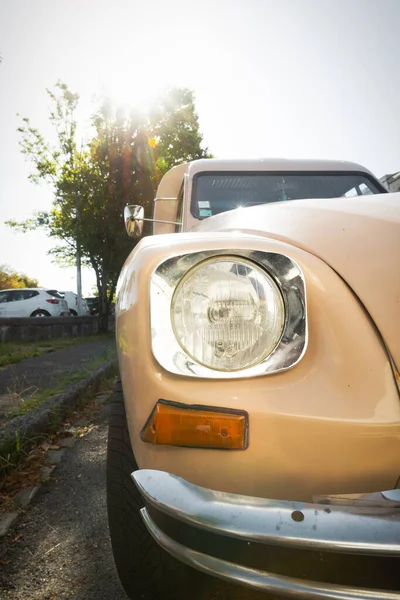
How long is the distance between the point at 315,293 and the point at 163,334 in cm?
38

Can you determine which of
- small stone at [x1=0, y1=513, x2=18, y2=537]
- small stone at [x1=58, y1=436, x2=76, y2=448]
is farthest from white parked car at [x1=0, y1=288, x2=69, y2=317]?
small stone at [x1=0, y1=513, x2=18, y2=537]

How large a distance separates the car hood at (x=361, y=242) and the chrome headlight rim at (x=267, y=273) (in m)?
0.13

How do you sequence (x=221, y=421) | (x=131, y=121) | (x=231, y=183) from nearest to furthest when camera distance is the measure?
(x=221, y=421), (x=231, y=183), (x=131, y=121)

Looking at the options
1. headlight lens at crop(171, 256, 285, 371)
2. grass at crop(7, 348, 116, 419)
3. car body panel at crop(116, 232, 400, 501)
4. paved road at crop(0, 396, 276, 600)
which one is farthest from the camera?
grass at crop(7, 348, 116, 419)

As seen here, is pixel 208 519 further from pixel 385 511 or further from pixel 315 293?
pixel 315 293

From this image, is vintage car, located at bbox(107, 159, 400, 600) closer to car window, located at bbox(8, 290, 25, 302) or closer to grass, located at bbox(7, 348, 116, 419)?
grass, located at bbox(7, 348, 116, 419)

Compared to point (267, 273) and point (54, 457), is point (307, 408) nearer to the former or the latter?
point (267, 273)

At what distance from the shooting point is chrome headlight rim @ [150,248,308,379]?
97 cm

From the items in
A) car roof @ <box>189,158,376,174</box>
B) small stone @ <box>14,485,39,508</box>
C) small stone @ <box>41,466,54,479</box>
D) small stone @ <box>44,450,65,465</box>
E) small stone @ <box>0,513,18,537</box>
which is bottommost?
small stone @ <box>44,450,65,465</box>

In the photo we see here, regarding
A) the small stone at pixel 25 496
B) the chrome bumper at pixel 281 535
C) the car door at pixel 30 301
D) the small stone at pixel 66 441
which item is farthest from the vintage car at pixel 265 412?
the car door at pixel 30 301

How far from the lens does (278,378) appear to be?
96 cm

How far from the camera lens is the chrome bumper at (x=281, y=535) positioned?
0.74 m

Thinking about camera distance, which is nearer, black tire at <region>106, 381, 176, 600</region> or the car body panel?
the car body panel

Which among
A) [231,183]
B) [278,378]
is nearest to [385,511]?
[278,378]
